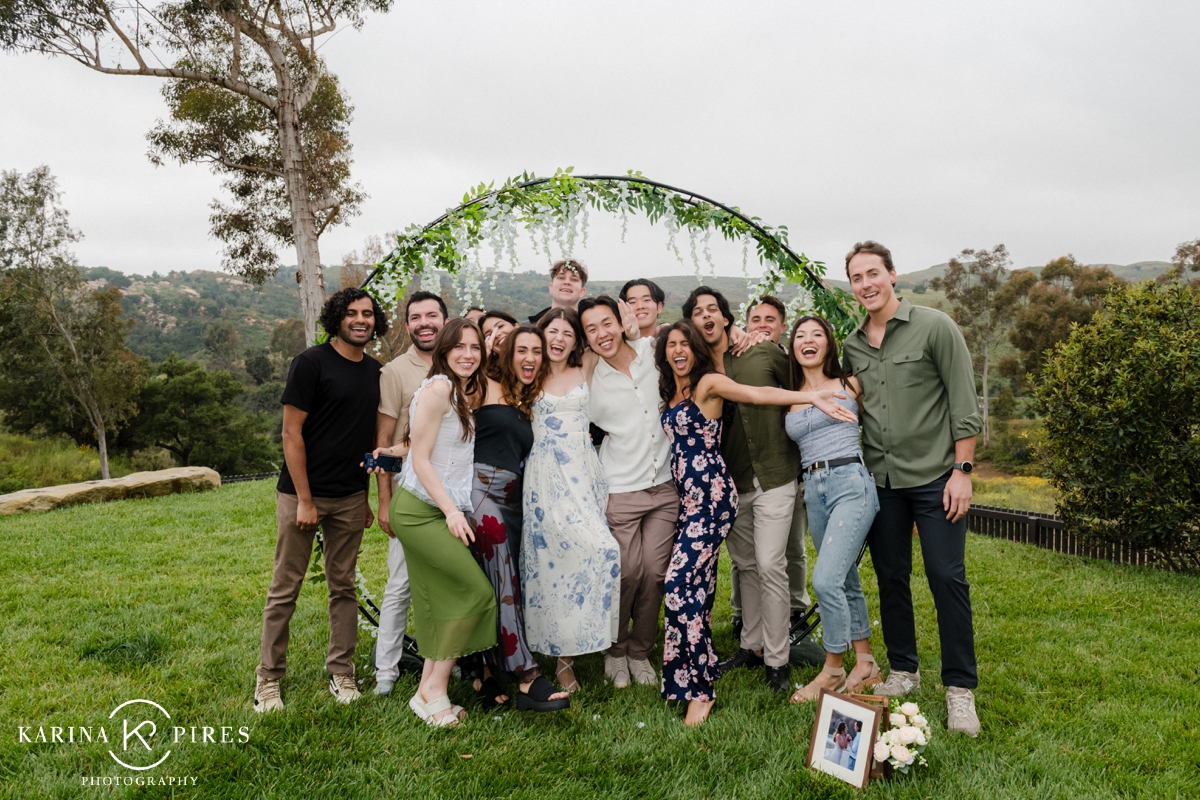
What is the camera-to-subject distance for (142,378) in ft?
89.5

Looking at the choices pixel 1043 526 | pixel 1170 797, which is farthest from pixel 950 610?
pixel 1043 526

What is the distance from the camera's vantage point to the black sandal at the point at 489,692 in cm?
414

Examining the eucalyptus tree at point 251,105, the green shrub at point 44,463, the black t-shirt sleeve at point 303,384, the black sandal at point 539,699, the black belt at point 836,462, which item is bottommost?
the green shrub at point 44,463

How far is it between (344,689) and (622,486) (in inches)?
83.7

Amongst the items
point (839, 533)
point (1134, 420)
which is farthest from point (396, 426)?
point (1134, 420)

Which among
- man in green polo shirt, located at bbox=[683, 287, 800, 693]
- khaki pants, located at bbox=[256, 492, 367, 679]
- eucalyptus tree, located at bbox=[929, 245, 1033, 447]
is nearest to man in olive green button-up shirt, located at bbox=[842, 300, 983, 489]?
man in green polo shirt, located at bbox=[683, 287, 800, 693]

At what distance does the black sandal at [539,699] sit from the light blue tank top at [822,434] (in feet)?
6.67

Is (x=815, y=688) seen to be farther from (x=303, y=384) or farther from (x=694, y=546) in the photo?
(x=303, y=384)

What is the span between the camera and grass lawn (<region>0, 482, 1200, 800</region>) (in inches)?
128

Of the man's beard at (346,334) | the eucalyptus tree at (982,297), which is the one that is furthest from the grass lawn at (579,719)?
the eucalyptus tree at (982,297)

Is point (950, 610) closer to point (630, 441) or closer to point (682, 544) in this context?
point (682, 544)

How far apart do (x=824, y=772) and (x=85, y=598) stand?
21.7ft

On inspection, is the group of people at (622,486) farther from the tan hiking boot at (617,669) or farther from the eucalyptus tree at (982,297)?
the eucalyptus tree at (982,297)

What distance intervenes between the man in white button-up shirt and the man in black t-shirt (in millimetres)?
Answer: 1464
